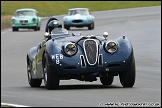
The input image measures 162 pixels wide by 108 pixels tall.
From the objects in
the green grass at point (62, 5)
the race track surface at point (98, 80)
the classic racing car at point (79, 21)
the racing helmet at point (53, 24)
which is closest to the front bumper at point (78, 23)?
the classic racing car at point (79, 21)

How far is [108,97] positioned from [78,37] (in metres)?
3.03

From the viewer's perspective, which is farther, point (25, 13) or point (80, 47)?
point (25, 13)

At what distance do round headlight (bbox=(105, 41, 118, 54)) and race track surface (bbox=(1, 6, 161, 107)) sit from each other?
0.72m

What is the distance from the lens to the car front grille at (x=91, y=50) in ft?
43.1

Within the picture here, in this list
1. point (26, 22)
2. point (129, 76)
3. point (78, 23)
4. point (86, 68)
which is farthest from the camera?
point (26, 22)

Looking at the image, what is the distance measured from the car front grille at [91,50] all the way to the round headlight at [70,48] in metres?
0.21

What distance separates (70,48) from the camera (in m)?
13.2

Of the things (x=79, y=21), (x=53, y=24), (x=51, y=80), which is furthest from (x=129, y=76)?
(x=79, y=21)

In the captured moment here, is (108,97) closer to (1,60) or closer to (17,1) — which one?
(1,60)

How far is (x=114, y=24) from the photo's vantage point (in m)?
49.8

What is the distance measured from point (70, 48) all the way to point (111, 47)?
0.77 metres

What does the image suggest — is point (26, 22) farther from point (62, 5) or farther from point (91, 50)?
point (91, 50)

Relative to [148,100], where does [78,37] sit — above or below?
above

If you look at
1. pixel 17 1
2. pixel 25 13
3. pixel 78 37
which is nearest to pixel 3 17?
pixel 25 13
